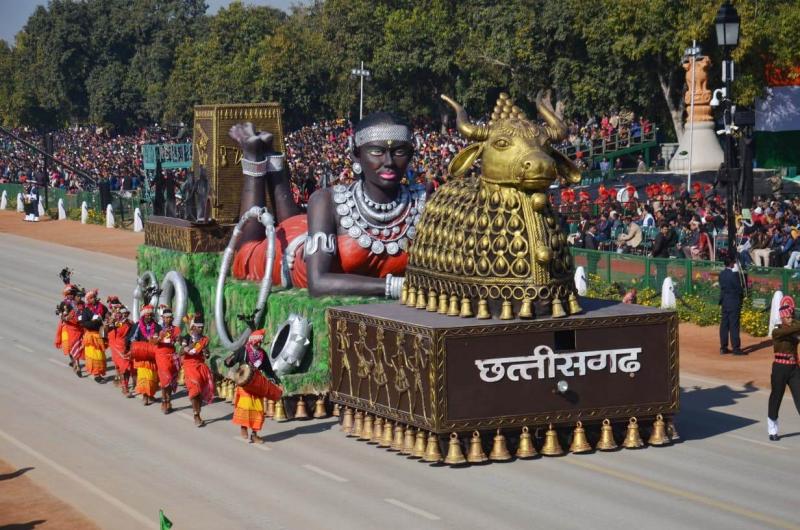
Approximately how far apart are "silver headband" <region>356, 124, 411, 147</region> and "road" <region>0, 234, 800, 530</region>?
4.07 m

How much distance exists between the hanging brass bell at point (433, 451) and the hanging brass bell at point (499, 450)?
642 mm

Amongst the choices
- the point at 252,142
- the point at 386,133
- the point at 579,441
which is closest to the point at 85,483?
the point at 579,441

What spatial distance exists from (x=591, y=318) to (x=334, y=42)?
76.2 metres

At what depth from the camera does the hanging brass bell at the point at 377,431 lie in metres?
20.3

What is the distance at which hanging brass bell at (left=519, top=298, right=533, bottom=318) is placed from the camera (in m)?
18.8

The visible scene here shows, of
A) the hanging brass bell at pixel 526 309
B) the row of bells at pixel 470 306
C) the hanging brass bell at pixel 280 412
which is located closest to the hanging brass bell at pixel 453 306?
the row of bells at pixel 470 306

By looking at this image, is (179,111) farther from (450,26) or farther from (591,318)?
(591,318)

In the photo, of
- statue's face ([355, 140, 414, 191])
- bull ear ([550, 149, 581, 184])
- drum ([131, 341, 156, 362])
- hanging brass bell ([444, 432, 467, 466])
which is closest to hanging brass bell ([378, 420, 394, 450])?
hanging brass bell ([444, 432, 467, 466])

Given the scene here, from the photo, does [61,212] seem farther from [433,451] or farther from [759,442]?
[759,442]

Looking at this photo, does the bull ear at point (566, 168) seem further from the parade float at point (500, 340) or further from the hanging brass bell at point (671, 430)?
the hanging brass bell at point (671, 430)

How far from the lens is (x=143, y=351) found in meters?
23.5

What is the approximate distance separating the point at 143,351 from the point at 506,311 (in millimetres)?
6970

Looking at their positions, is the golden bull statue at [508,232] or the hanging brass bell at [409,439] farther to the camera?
the hanging brass bell at [409,439]

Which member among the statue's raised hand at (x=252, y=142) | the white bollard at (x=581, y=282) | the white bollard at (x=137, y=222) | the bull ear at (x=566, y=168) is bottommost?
the white bollard at (x=581, y=282)
